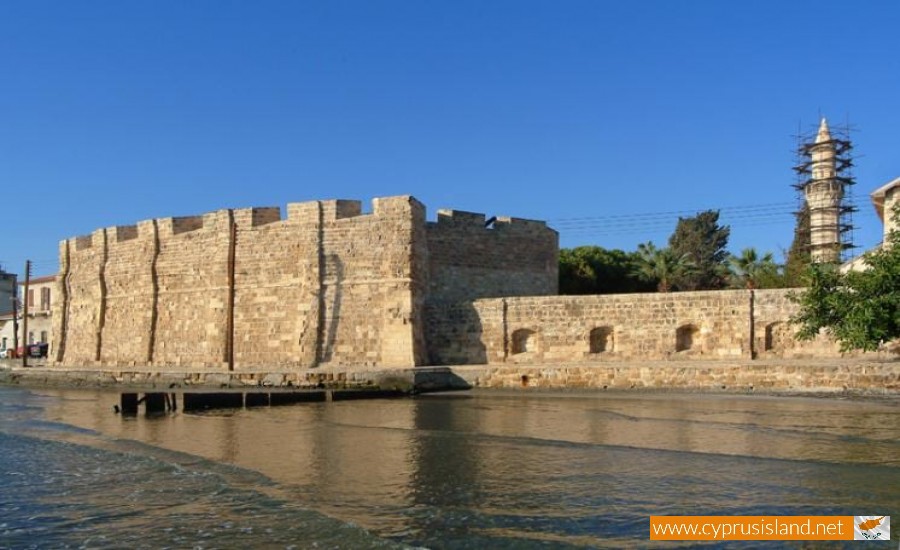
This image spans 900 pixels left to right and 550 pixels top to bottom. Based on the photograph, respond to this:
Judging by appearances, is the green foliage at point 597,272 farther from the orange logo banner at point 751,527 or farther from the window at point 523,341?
the orange logo banner at point 751,527

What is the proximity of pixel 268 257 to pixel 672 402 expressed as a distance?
44.4ft

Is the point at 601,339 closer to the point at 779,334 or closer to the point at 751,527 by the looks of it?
the point at 779,334

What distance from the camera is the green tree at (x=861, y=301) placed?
14945 mm

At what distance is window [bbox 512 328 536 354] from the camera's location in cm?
2245

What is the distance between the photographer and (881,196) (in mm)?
26531

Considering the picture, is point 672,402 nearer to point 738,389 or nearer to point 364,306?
point 738,389

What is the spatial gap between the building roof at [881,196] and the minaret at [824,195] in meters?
12.8

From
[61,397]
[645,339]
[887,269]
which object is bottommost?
[61,397]

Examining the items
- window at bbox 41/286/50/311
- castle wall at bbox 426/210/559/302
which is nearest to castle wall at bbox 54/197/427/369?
castle wall at bbox 426/210/559/302

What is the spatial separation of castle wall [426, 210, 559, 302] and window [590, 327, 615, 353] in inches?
158

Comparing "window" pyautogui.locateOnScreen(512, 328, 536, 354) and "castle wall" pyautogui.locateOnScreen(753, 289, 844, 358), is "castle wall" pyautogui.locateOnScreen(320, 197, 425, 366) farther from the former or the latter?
"castle wall" pyautogui.locateOnScreen(753, 289, 844, 358)

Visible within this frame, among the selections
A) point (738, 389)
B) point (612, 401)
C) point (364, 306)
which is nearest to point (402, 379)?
point (364, 306)

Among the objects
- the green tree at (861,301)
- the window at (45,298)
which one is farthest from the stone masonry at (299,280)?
the window at (45,298)

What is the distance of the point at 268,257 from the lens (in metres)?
24.6
